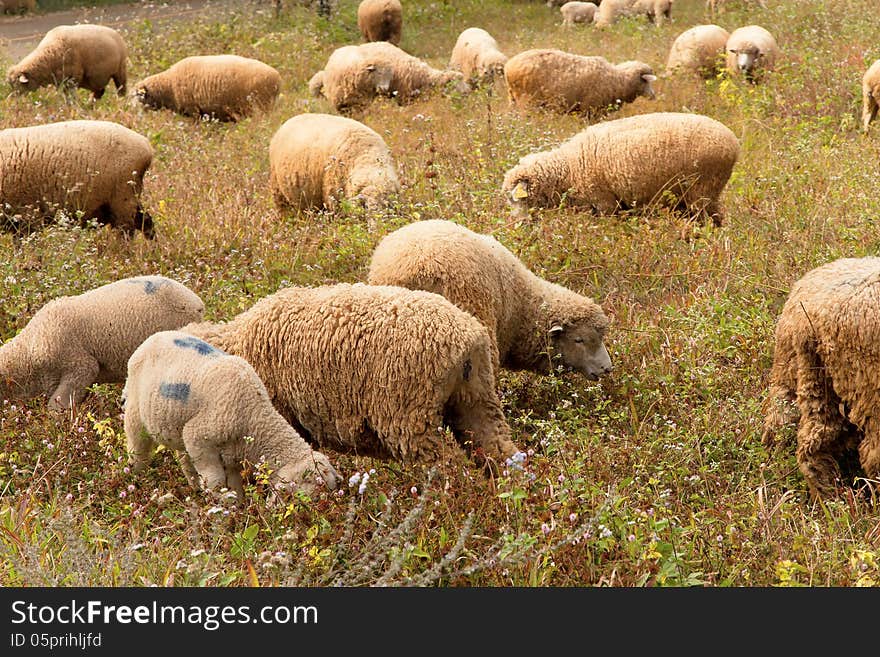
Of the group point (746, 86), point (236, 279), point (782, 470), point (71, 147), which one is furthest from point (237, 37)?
point (782, 470)

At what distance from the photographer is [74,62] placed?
13758 millimetres

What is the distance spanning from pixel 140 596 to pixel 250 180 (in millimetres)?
6986

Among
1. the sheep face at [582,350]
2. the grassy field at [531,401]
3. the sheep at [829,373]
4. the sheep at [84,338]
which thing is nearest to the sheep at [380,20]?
the grassy field at [531,401]

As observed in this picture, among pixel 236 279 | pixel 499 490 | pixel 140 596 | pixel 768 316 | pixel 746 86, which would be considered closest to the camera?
pixel 140 596

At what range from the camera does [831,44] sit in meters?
14.6

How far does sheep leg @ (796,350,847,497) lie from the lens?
15.4ft

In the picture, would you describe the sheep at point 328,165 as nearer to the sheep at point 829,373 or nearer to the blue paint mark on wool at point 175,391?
the blue paint mark on wool at point 175,391

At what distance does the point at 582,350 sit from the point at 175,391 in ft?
7.99

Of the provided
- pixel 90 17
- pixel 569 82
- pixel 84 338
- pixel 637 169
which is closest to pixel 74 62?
pixel 569 82

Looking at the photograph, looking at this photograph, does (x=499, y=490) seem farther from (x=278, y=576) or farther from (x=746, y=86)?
(x=746, y=86)

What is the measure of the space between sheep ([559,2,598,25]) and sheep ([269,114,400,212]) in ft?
49.2

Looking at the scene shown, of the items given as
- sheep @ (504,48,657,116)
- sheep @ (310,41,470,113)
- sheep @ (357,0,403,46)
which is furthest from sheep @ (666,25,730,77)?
sheep @ (357,0,403,46)

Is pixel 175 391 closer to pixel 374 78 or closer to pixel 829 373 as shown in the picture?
pixel 829 373

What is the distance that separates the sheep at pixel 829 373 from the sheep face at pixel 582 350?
46.0 inches
